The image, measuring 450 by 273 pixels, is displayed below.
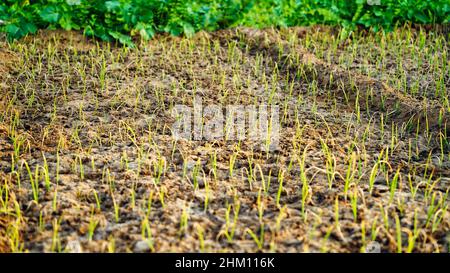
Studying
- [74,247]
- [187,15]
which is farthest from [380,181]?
[187,15]

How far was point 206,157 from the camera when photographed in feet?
12.0

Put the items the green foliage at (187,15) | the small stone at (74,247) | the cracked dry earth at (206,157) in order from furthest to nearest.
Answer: the green foliage at (187,15)
the cracked dry earth at (206,157)
the small stone at (74,247)

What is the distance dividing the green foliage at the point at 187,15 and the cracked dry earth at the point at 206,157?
154 millimetres

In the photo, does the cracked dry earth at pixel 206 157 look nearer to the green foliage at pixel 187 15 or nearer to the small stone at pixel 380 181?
the small stone at pixel 380 181

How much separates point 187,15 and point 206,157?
239 centimetres

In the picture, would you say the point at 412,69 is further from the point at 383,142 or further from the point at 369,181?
the point at 369,181

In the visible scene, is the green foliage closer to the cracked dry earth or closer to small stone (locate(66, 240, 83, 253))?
the cracked dry earth

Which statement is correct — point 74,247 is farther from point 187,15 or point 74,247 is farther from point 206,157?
point 187,15

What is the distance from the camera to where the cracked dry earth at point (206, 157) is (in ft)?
9.36

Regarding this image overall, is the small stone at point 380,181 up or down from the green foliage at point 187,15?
down

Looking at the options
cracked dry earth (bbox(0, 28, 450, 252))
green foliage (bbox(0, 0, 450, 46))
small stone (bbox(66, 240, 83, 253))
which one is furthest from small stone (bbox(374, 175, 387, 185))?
green foliage (bbox(0, 0, 450, 46))

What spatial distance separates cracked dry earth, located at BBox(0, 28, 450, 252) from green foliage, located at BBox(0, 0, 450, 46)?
0.15 meters

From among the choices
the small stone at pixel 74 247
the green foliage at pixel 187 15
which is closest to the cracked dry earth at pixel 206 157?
the small stone at pixel 74 247
